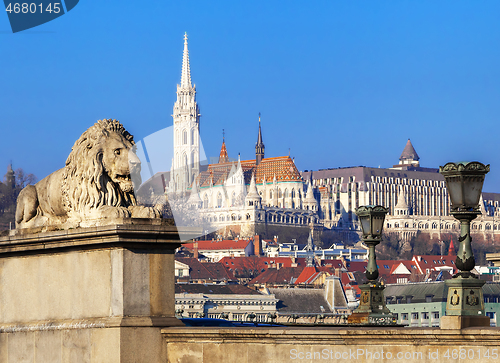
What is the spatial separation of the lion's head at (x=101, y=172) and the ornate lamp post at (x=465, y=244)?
7.95 ft

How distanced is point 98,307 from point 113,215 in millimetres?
691

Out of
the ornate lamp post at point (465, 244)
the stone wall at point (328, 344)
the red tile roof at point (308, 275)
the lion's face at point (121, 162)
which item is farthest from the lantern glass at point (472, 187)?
the red tile roof at point (308, 275)

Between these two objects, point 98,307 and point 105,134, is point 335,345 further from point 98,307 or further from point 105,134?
point 105,134

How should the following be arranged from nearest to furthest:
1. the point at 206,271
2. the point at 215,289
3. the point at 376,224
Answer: the point at 376,224 → the point at 215,289 → the point at 206,271

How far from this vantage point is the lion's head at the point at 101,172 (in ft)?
30.2

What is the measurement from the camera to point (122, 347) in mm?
8656

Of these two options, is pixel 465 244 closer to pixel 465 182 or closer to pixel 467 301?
pixel 465 182

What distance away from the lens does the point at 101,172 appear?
9.26m

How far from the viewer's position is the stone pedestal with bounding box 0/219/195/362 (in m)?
8.74

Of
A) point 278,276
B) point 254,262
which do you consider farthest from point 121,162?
point 254,262

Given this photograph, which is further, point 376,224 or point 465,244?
A: point 376,224

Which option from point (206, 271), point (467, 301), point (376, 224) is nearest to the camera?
point (467, 301)

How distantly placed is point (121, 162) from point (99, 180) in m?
0.23

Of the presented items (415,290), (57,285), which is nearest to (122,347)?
(57,285)
